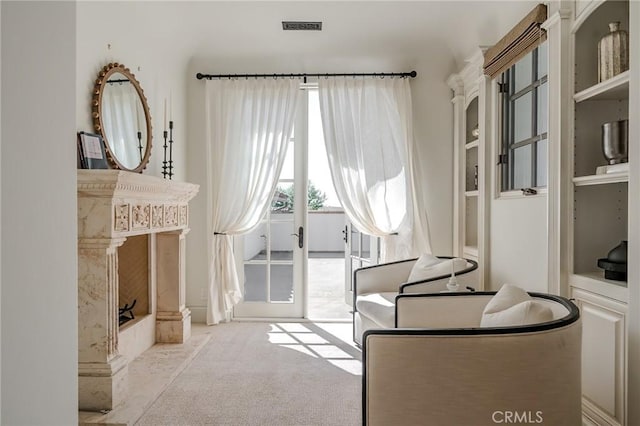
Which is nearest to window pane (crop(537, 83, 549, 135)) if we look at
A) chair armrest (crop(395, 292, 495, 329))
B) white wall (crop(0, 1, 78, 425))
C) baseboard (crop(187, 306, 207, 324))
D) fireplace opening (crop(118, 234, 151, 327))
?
chair armrest (crop(395, 292, 495, 329))

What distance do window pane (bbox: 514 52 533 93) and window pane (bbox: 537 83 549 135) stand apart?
210 millimetres

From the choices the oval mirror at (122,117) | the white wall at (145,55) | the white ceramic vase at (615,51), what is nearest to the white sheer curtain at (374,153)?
the white wall at (145,55)

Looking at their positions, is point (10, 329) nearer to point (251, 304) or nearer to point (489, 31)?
point (489, 31)

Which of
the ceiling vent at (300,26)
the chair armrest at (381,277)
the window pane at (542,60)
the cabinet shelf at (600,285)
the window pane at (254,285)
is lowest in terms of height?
the window pane at (254,285)

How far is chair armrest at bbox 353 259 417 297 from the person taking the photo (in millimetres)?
3682

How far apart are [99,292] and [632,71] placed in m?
2.80

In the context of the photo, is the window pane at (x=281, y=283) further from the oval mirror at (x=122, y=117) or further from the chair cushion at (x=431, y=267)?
the oval mirror at (x=122, y=117)

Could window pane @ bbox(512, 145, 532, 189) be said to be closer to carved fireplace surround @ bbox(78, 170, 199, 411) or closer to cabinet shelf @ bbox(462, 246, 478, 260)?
cabinet shelf @ bbox(462, 246, 478, 260)

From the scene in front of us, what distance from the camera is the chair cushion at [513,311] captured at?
5.73ft

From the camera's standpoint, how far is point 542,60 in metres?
2.88

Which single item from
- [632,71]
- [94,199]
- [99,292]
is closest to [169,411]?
[99,292]

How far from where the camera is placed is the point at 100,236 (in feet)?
8.35

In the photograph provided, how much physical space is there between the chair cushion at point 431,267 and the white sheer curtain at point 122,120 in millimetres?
2303

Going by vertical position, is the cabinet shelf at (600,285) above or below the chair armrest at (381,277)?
above
